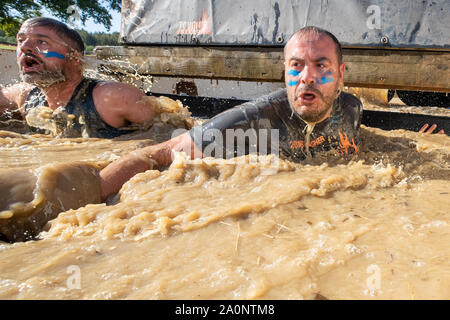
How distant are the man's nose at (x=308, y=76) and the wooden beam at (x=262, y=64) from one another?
49.9 inches

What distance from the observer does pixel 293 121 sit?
2781mm

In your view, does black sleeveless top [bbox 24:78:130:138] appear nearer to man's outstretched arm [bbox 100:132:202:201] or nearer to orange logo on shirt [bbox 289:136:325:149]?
man's outstretched arm [bbox 100:132:202:201]

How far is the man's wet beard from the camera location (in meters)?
3.62

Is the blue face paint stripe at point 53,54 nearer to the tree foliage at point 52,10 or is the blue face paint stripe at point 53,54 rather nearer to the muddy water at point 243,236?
the muddy water at point 243,236

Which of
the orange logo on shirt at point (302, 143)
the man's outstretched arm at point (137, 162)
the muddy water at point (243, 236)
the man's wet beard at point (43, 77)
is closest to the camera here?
the muddy water at point (243, 236)

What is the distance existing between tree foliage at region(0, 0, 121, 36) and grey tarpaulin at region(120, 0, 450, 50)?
11.0 m

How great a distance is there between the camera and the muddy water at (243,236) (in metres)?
1.20

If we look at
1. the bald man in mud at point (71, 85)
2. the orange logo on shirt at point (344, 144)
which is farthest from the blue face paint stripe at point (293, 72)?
the bald man in mud at point (71, 85)

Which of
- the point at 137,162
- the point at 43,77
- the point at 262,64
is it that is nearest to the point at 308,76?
the point at 137,162

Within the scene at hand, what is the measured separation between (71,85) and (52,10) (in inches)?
524

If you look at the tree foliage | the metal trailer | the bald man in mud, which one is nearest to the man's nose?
the metal trailer

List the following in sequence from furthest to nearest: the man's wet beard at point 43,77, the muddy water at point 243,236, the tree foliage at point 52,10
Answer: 1. the tree foliage at point 52,10
2. the man's wet beard at point 43,77
3. the muddy water at point 243,236

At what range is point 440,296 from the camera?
1088 millimetres
